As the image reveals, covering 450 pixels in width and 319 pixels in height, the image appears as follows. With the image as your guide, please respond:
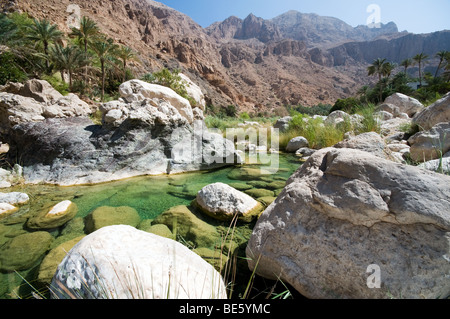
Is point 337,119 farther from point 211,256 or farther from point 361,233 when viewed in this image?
point 211,256

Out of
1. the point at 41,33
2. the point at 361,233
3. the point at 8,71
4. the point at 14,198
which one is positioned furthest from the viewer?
the point at 41,33

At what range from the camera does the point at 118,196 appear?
344 centimetres

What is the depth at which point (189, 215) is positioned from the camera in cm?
259

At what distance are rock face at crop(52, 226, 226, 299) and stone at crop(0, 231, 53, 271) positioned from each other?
3.25 feet

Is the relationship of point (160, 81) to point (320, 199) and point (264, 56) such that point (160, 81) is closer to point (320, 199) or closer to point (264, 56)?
point (320, 199)

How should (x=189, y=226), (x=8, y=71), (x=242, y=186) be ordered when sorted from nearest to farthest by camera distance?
(x=189, y=226) < (x=242, y=186) < (x=8, y=71)

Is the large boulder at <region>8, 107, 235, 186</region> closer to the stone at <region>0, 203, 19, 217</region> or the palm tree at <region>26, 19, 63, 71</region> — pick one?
the stone at <region>0, 203, 19, 217</region>

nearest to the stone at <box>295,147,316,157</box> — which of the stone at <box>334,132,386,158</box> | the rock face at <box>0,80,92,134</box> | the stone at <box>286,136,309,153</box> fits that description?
the stone at <box>286,136,309,153</box>

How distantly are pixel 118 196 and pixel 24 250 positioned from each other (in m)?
1.49

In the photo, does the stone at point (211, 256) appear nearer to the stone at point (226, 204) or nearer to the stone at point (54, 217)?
the stone at point (226, 204)

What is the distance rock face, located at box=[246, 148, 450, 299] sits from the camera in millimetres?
1123

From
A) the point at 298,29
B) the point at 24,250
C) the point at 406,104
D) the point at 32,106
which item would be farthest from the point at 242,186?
the point at 298,29

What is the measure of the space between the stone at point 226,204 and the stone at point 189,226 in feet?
0.67
